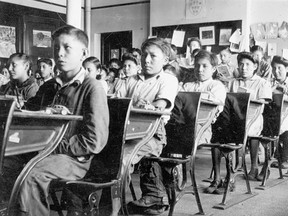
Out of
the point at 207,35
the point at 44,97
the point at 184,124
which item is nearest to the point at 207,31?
the point at 207,35

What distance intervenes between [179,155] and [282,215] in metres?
0.70

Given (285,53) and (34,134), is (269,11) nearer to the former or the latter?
(285,53)

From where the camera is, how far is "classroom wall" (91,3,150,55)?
7.04 m

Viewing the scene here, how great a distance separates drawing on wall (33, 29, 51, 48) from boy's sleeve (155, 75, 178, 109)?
14.8ft

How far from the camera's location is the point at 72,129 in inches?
66.0

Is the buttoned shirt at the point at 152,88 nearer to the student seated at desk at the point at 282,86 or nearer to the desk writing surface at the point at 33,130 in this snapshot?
the desk writing surface at the point at 33,130

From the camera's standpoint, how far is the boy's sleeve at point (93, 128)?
62.8 inches

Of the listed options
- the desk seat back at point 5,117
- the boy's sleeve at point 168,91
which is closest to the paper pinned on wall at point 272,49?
the boy's sleeve at point 168,91

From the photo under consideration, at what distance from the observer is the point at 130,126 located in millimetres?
1983

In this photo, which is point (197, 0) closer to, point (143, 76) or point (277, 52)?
point (277, 52)

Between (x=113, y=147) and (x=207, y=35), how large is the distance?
4.74m

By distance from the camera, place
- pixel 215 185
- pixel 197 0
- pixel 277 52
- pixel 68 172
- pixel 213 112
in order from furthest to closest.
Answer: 1. pixel 197 0
2. pixel 277 52
3. pixel 215 185
4. pixel 213 112
5. pixel 68 172

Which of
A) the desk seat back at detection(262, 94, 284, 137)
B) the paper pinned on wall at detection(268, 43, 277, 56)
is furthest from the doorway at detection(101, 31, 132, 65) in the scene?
the desk seat back at detection(262, 94, 284, 137)

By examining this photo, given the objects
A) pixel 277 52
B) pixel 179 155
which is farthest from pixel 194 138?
→ pixel 277 52
